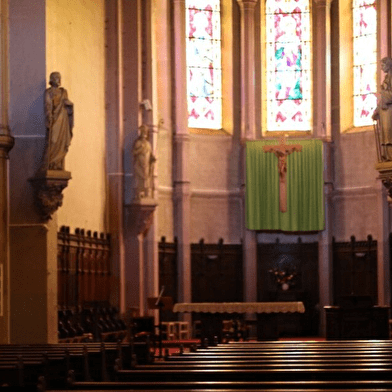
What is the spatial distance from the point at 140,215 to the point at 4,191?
6.83 m

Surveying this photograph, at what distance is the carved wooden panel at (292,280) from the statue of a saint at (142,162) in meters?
5.00

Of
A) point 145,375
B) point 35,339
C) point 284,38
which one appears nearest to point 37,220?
point 35,339

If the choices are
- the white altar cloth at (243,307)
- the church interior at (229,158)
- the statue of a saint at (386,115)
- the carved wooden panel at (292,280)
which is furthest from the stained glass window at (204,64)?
the white altar cloth at (243,307)

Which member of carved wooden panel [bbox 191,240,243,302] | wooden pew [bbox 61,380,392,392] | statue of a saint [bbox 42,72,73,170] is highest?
statue of a saint [bbox 42,72,73,170]

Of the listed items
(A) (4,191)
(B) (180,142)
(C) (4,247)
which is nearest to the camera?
(C) (4,247)

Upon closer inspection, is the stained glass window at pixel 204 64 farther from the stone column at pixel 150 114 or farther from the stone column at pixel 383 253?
the stone column at pixel 383 253

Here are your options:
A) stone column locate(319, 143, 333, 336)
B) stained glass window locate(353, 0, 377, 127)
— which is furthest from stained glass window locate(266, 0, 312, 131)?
stone column locate(319, 143, 333, 336)

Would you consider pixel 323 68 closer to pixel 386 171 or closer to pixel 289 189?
pixel 289 189

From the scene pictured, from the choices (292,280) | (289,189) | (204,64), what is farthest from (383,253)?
(204,64)

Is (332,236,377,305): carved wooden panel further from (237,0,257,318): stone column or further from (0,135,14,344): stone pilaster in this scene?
(0,135,14,344): stone pilaster

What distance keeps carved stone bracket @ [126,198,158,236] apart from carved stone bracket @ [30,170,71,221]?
6266 mm

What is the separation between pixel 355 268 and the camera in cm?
2705

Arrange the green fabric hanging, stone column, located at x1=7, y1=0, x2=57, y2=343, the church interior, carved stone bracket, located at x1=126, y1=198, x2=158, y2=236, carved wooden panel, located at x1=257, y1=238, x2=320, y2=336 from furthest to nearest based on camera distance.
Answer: the green fabric hanging → carved wooden panel, located at x1=257, y1=238, x2=320, y2=336 → carved stone bracket, located at x1=126, y1=198, x2=158, y2=236 → the church interior → stone column, located at x1=7, y1=0, x2=57, y2=343

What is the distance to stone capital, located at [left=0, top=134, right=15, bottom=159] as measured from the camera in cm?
1709
